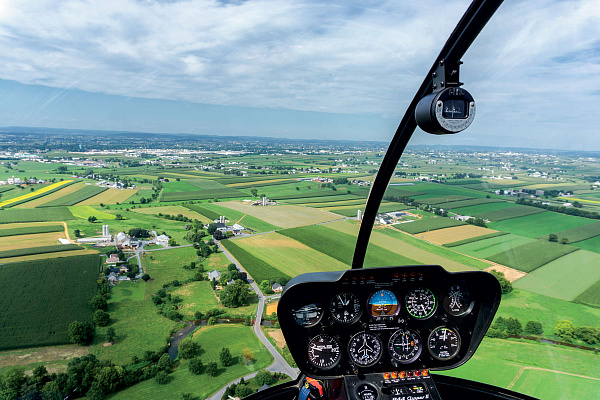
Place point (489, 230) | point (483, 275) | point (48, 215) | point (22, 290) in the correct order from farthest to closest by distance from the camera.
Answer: point (48, 215) < point (22, 290) < point (489, 230) < point (483, 275)

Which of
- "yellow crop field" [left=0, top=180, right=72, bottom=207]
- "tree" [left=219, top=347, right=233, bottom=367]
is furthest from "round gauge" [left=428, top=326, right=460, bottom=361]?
"yellow crop field" [left=0, top=180, right=72, bottom=207]

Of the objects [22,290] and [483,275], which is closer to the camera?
[483,275]

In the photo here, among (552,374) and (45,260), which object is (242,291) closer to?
(45,260)

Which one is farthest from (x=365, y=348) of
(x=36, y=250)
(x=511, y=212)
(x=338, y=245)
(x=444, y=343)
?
(x=36, y=250)

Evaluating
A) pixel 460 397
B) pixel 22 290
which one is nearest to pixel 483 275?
pixel 460 397

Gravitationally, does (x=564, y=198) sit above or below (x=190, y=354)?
above

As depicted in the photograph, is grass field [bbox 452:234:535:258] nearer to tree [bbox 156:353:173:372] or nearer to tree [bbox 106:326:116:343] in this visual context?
tree [bbox 156:353:173:372]

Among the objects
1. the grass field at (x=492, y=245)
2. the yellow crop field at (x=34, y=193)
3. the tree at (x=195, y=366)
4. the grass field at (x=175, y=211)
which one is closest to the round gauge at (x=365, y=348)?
the grass field at (x=492, y=245)
